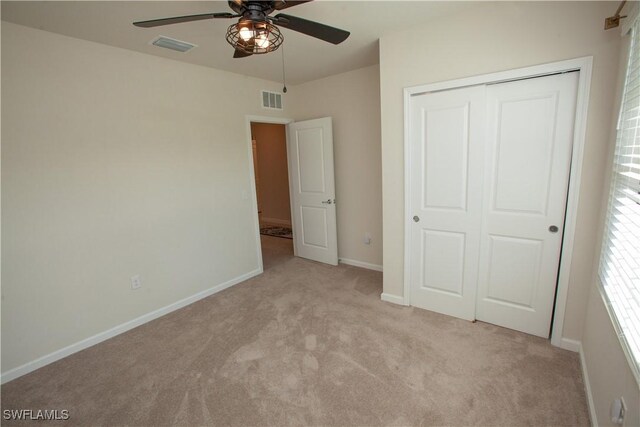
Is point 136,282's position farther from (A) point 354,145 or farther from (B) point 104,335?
(A) point 354,145

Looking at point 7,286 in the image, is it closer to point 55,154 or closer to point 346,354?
point 55,154

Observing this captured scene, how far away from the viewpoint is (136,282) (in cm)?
280

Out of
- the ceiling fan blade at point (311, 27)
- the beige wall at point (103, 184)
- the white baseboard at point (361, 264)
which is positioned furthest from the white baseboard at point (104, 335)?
the ceiling fan blade at point (311, 27)

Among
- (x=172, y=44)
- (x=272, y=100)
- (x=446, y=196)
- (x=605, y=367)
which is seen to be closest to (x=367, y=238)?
(x=446, y=196)

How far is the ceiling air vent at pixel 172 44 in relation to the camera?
247 cm

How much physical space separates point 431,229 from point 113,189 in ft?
9.44

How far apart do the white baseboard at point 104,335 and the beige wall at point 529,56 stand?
2.50 meters

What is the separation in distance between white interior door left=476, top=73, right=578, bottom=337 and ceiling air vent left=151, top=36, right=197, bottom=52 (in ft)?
8.42

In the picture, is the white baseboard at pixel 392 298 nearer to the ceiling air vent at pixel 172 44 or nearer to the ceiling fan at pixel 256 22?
the ceiling fan at pixel 256 22

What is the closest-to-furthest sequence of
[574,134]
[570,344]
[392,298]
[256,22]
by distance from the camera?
1. [256,22]
2. [574,134]
3. [570,344]
4. [392,298]

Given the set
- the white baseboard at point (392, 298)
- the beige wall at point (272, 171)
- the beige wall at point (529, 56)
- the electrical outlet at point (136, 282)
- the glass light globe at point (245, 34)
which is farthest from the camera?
the beige wall at point (272, 171)

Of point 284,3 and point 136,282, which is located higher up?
point 284,3

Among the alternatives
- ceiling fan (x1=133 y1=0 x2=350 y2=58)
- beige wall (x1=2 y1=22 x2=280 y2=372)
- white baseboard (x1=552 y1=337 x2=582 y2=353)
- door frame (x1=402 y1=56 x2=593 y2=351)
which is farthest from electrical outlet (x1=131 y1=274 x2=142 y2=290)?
white baseboard (x1=552 y1=337 x2=582 y2=353)

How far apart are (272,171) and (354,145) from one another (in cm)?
305
